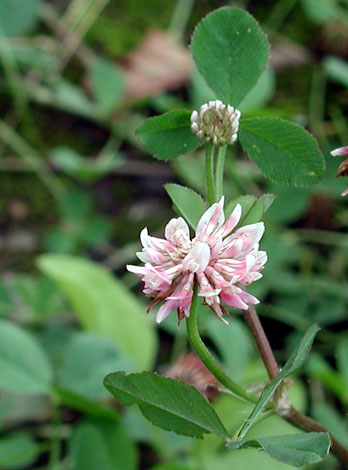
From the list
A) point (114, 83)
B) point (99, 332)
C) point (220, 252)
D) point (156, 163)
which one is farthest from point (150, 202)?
point (220, 252)

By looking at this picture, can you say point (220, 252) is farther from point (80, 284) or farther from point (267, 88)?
point (267, 88)

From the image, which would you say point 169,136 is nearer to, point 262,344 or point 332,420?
point 262,344

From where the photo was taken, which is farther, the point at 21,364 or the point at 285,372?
the point at 21,364

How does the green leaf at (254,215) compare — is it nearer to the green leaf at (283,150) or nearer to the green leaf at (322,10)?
the green leaf at (283,150)

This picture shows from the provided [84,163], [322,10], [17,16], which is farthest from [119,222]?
[322,10]

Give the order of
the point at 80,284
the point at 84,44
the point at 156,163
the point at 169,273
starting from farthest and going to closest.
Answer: the point at 84,44 < the point at 156,163 < the point at 80,284 < the point at 169,273
